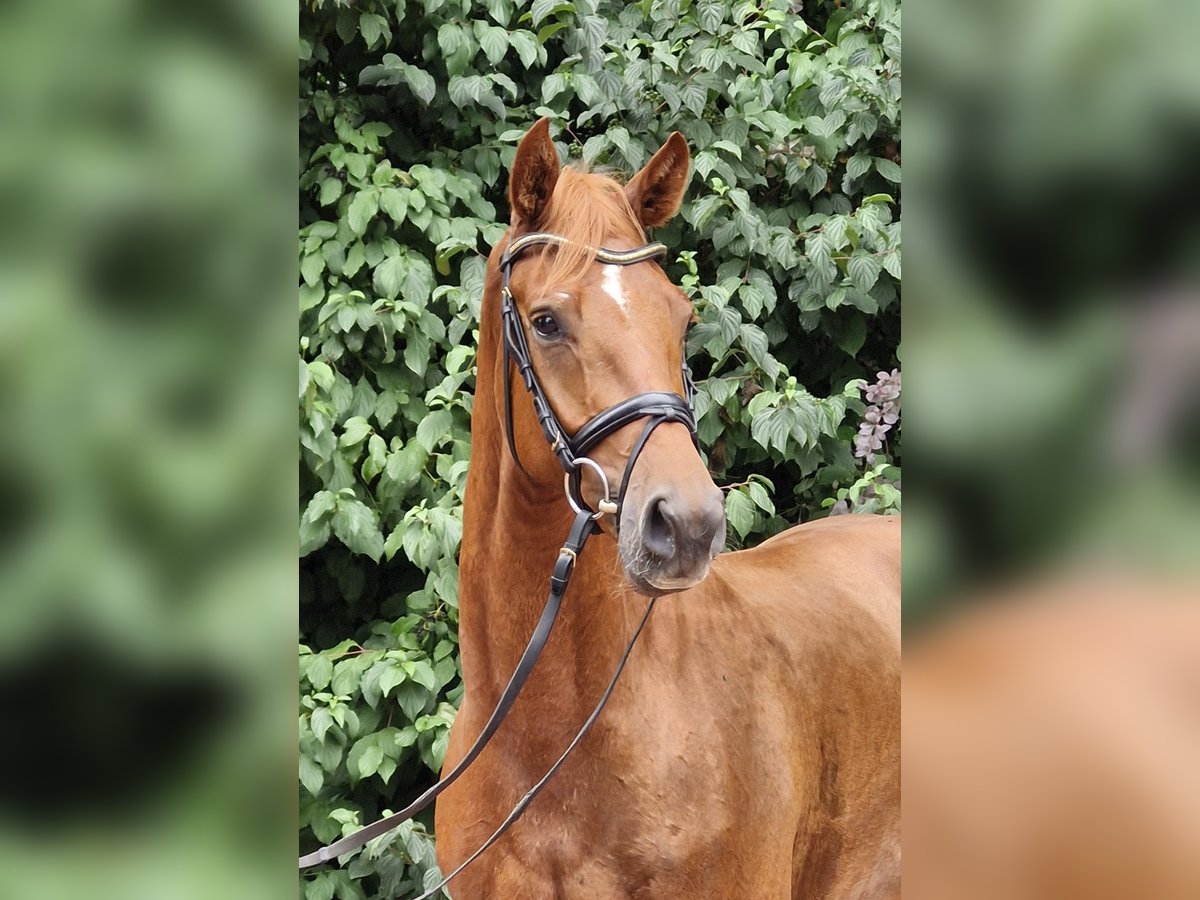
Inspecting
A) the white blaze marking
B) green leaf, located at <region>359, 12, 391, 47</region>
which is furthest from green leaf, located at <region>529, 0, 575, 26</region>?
the white blaze marking

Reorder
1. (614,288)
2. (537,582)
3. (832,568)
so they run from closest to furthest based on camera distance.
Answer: (614,288)
(537,582)
(832,568)

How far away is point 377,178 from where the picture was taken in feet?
8.60

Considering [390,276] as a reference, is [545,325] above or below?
above

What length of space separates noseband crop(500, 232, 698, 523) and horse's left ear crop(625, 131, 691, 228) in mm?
123

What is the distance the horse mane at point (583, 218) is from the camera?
1277mm

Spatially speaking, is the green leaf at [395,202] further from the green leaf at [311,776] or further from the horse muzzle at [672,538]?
the horse muzzle at [672,538]

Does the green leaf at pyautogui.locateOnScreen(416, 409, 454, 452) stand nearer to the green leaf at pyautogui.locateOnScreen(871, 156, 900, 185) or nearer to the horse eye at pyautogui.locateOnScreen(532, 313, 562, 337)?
the horse eye at pyautogui.locateOnScreen(532, 313, 562, 337)

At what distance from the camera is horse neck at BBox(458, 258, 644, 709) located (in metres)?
1.37

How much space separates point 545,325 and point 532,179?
19cm

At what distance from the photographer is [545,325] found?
50.8 inches

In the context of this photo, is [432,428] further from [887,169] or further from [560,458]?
[887,169]

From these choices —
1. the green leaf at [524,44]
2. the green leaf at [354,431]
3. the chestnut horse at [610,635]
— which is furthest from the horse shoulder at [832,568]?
the green leaf at [524,44]

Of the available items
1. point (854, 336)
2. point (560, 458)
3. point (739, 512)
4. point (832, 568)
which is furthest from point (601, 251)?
point (854, 336)
